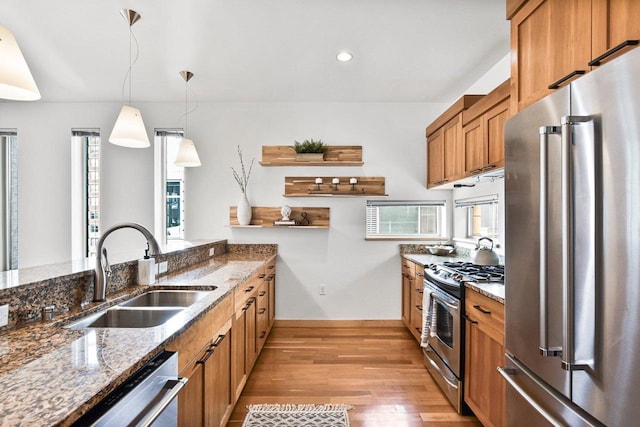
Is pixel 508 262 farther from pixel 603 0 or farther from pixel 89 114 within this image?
pixel 89 114

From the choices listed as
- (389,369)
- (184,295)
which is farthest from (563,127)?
(389,369)

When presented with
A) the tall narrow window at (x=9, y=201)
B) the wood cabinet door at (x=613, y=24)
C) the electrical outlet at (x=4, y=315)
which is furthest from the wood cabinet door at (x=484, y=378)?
the tall narrow window at (x=9, y=201)

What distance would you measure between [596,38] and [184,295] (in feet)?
7.55

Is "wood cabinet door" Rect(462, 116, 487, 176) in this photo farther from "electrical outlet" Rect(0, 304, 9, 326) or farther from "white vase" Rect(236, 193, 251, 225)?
"electrical outlet" Rect(0, 304, 9, 326)

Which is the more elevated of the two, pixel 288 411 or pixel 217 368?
pixel 217 368

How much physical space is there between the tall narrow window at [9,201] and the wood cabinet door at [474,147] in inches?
197

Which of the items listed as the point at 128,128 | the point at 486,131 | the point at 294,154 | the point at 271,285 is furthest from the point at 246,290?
the point at 486,131

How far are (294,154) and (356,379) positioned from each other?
2543 mm

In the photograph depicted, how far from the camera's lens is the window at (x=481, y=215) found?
10.7 feet

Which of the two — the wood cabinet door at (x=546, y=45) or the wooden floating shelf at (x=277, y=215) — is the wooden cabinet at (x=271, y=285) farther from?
the wood cabinet door at (x=546, y=45)

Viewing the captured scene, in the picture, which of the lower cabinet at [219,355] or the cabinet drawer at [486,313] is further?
the cabinet drawer at [486,313]

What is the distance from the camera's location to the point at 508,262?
1.65 meters

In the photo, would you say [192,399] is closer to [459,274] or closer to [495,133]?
[459,274]

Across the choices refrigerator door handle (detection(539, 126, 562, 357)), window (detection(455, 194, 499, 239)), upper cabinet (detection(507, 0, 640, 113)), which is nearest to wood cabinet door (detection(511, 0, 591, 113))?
upper cabinet (detection(507, 0, 640, 113))
